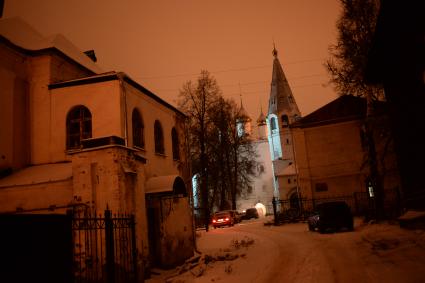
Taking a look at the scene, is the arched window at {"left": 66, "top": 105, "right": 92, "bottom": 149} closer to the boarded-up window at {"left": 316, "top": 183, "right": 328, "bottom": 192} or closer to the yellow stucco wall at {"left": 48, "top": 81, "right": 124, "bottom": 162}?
the yellow stucco wall at {"left": 48, "top": 81, "right": 124, "bottom": 162}

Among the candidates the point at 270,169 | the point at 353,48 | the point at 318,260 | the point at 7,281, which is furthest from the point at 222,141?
the point at 270,169

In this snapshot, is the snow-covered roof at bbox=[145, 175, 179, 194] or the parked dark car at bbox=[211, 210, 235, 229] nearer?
the snow-covered roof at bbox=[145, 175, 179, 194]

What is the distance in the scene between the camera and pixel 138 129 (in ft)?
59.4

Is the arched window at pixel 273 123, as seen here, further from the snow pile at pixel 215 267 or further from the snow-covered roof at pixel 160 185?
the snow-covered roof at pixel 160 185

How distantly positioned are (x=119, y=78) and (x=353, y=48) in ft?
43.4

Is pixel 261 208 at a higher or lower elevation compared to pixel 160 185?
lower

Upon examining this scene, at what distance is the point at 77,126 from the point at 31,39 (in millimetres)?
6327

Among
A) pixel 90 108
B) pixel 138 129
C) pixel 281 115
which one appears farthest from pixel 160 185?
pixel 281 115

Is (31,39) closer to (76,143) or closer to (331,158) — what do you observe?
(76,143)

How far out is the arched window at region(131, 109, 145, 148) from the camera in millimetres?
17703

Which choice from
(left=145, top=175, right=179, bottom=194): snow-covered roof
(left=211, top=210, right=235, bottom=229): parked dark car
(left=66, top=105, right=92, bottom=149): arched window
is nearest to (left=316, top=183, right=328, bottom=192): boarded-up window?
(left=211, top=210, right=235, bottom=229): parked dark car

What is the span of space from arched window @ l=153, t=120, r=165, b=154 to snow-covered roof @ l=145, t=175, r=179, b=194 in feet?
13.5

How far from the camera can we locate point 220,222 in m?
36.1

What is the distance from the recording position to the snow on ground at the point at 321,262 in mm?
9336
